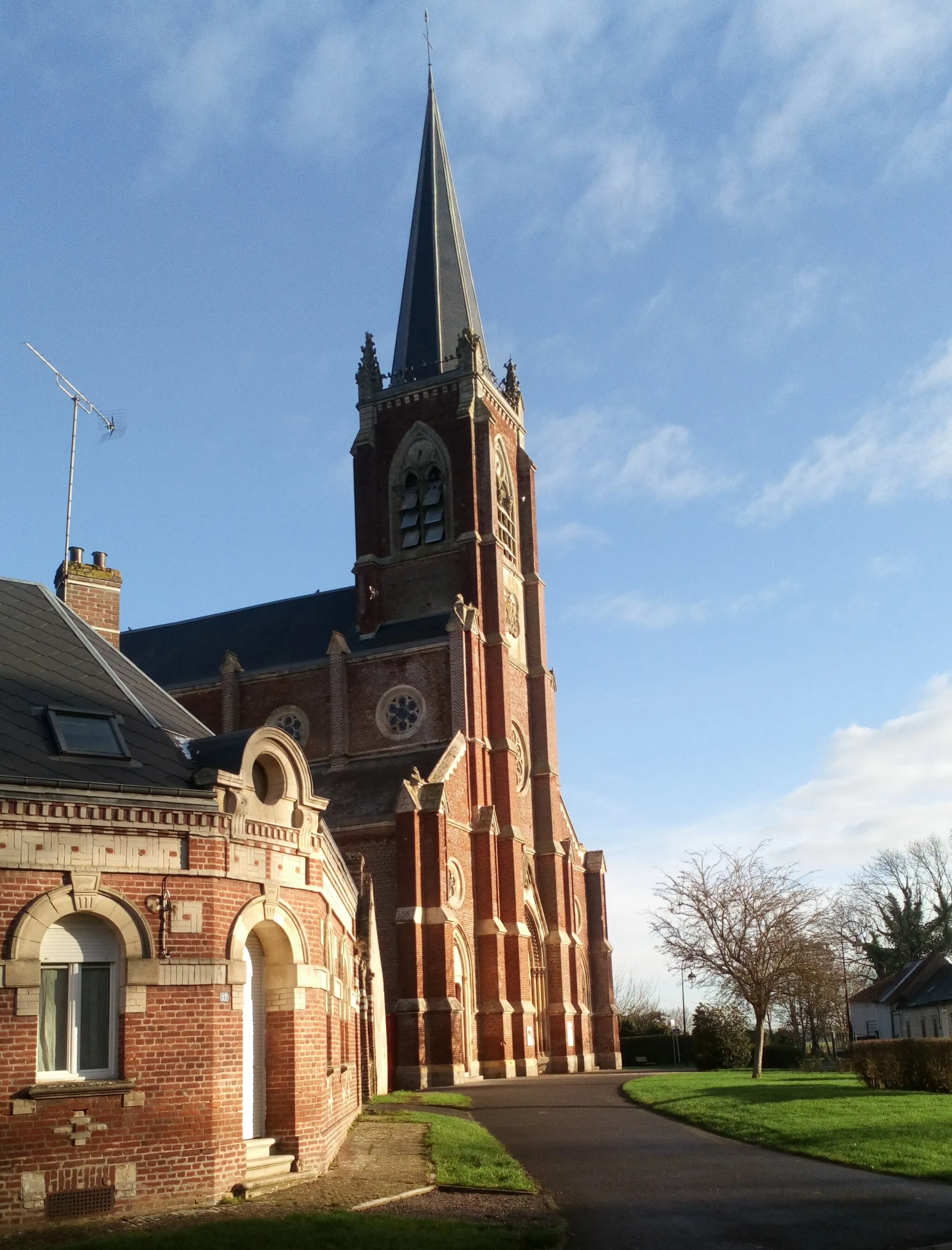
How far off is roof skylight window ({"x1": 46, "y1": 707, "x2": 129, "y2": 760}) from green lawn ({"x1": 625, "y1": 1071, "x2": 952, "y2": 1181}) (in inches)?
403

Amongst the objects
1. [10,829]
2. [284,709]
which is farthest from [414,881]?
[10,829]

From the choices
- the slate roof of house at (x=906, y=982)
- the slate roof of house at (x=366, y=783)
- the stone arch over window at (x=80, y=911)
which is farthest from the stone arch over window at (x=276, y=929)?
the slate roof of house at (x=906, y=982)

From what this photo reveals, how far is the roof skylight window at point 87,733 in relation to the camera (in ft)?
45.5

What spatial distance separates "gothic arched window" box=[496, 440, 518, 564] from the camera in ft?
156

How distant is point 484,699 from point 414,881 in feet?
29.9

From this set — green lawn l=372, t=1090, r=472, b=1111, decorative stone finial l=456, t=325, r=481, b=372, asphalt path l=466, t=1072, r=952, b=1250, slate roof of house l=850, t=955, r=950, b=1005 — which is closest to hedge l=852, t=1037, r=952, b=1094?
asphalt path l=466, t=1072, r=952, b=1250

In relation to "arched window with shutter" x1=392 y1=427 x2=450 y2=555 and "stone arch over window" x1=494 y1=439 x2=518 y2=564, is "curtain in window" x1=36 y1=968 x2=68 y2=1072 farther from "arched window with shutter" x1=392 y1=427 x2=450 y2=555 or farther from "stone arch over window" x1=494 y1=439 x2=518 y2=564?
"stone arch over window" x1=494 y1=439 x2=518 y2=564

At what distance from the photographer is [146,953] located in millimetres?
12961

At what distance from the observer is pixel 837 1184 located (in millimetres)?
13242

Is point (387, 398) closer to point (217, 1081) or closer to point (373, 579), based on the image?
point (373, 579)

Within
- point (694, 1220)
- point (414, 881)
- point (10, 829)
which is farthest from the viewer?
point (414, 881)

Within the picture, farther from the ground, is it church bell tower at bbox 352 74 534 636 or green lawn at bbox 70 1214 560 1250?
church bell tower at bbox 352 74 534 636

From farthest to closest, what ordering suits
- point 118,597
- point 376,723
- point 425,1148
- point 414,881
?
point 376,723, point 414,881, point 118,597, point 425,1148

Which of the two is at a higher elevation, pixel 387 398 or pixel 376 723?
pixel 387 398
